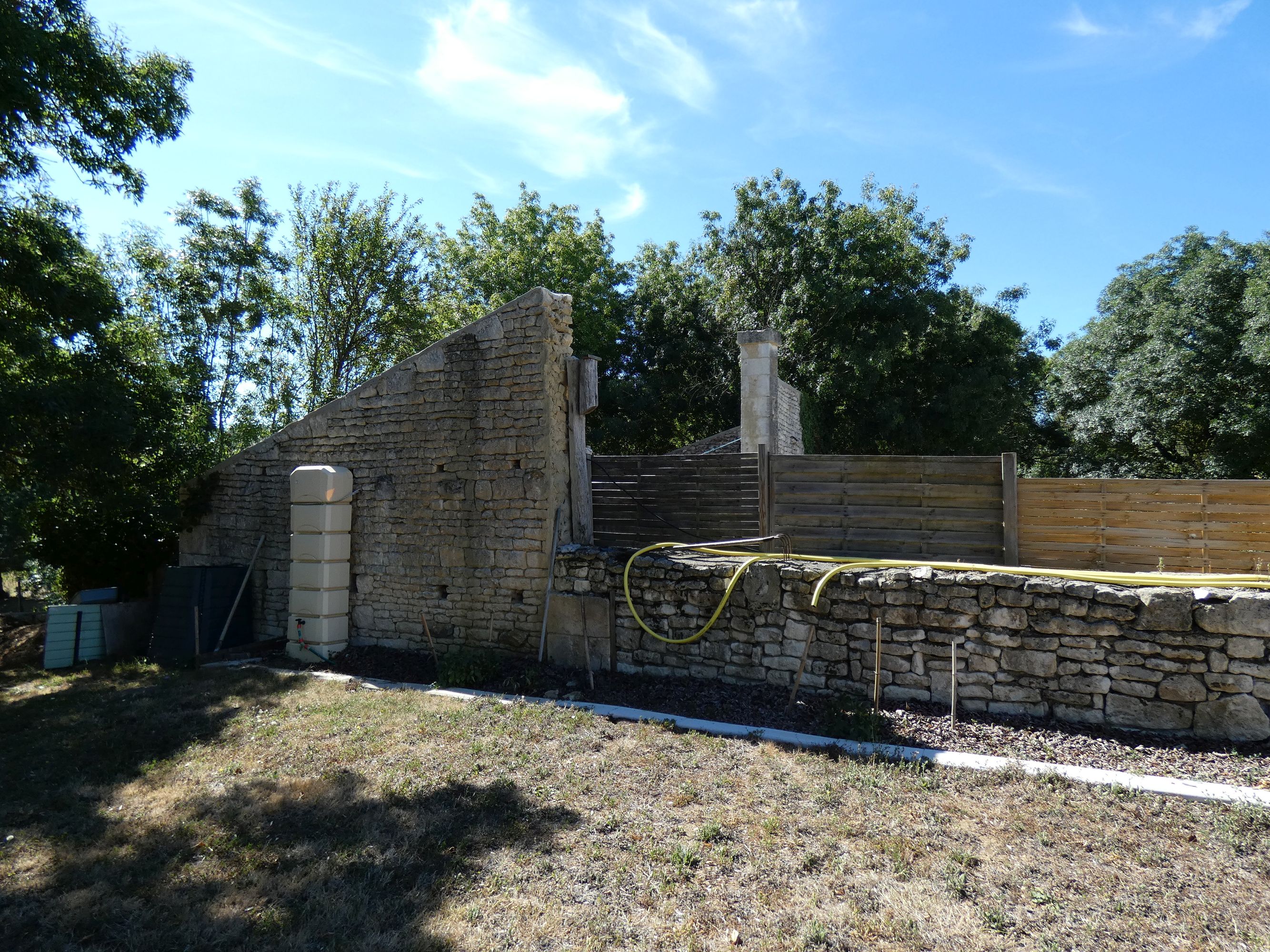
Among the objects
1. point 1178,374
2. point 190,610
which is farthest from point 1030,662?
point 1178,374

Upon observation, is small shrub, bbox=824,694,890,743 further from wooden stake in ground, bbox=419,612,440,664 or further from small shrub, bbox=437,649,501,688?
wooden stake in ground, bbox=419,612,440,664

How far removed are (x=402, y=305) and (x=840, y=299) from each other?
1058 centimetres

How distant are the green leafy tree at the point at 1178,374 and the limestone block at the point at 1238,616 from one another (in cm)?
1554

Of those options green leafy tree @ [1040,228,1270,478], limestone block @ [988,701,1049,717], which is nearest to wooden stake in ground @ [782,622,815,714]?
limestone block @ [988,701,1049,717]

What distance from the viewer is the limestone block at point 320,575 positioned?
8320 mm

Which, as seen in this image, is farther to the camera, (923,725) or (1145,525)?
(1145,525)

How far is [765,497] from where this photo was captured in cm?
726

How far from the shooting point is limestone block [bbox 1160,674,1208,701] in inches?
193

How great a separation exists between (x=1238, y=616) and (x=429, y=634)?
7.12m

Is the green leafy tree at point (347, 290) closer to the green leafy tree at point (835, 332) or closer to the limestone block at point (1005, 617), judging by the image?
the green leafy tree at point (835, 332)

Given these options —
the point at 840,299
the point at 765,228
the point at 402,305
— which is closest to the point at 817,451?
the point at 840,299

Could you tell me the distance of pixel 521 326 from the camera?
7617mm

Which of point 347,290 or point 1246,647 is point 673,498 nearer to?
point 1246,647

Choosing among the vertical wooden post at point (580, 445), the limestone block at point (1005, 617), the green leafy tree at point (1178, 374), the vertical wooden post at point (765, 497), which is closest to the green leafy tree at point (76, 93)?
the vertical wooden post at point (580, 445)
